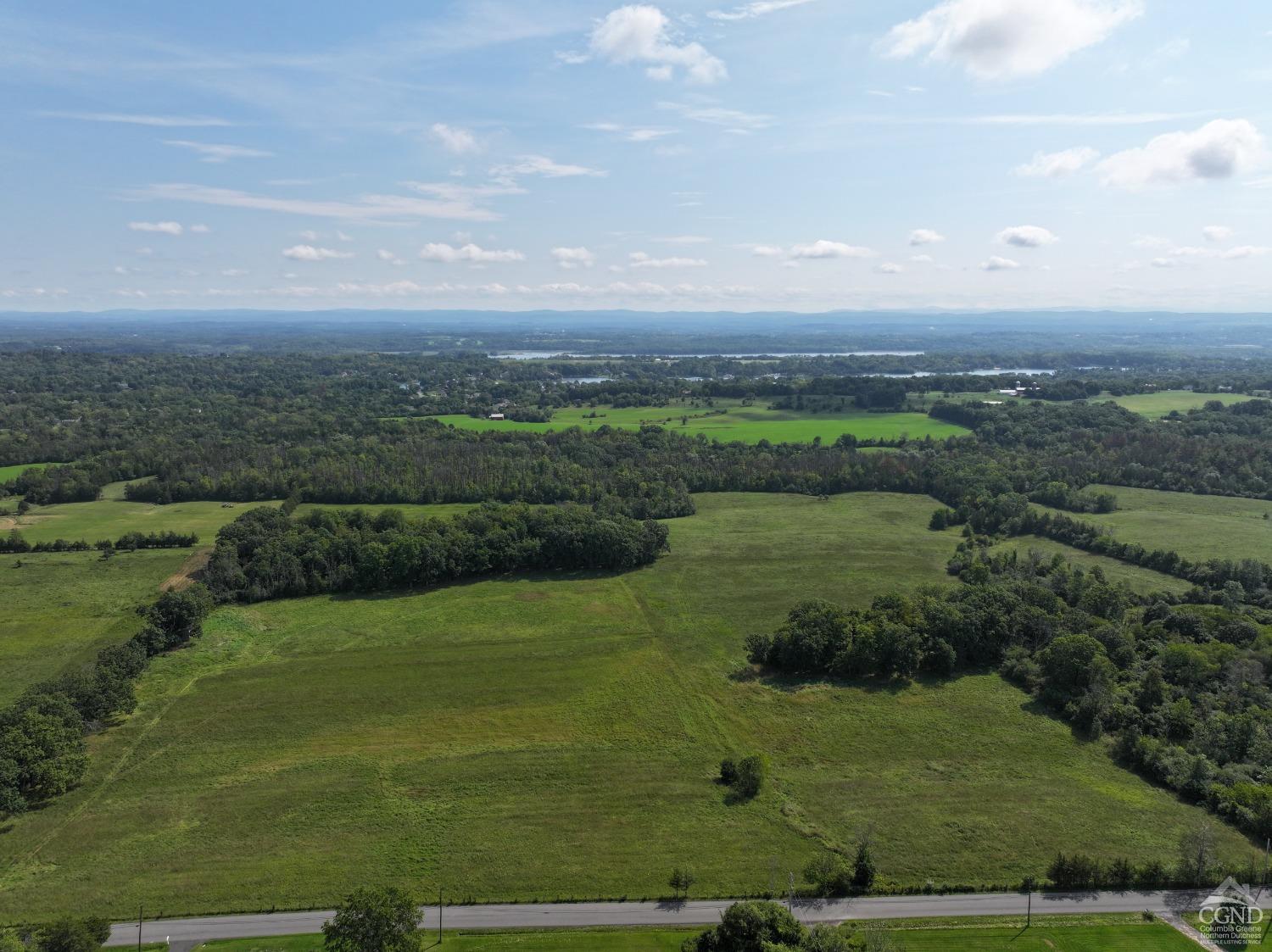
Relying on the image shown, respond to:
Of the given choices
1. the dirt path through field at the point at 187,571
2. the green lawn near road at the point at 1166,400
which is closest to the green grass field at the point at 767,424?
the green lawn near road at the point at 1166,400

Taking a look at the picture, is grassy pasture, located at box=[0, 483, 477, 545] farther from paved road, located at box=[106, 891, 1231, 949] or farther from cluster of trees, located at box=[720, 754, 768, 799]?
paved road, located at box=[106, 891, 1231, 949]

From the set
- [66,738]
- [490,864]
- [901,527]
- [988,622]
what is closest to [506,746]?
[490,864]

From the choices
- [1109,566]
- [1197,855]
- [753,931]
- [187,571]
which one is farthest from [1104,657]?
[187,571]

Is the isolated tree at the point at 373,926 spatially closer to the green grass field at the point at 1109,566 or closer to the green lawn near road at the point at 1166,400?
the green grass field at the point at 1109,566

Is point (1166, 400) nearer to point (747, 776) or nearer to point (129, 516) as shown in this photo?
point (747, 776)

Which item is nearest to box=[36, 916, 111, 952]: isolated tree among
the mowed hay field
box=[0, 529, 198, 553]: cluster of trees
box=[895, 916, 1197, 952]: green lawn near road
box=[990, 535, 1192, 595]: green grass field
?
the mowed hay field

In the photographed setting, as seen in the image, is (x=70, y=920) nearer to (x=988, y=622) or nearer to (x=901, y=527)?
(x=988, y=622)
